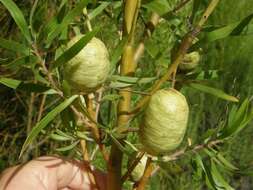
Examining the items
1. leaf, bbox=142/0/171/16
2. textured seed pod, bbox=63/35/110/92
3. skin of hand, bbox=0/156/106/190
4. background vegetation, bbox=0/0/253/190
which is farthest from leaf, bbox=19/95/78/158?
background vegetation, bbox=0/0/253/190

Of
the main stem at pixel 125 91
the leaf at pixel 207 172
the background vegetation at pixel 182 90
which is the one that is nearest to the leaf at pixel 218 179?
the leaf at pixel 207 172

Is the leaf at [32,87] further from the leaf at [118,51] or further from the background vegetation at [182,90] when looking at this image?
the background vegetation at [182,90]

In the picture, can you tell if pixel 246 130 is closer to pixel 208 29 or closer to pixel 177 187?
pixel 177 187

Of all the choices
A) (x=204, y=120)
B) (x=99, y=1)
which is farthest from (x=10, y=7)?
(x=204, y=120)

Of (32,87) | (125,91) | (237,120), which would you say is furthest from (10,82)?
(237,120)

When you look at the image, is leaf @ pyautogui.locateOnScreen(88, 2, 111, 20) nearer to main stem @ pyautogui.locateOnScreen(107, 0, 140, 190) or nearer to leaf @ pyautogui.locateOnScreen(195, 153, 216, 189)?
main stem @ pyautogui.locateOnScreen(107, 0, 140, 190)

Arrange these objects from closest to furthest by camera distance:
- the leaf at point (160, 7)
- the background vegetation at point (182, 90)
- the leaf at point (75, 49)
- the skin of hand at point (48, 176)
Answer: the leaf at point (75, 49) < the leaf at point (160, 7) < the skin of hand at point (48, 176) < the background vegetation at point (182, 90)

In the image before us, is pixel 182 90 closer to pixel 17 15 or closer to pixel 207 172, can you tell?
pixel 207 172
